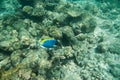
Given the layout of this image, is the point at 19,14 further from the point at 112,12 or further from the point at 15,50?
the point at 112,12

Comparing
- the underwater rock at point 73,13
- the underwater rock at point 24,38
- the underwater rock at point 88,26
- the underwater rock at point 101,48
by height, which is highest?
the underwater rock at point 73,13

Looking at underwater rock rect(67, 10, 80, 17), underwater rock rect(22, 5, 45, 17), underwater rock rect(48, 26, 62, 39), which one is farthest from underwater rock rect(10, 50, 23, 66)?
underwater rock rect(67, 10, 80, 17)

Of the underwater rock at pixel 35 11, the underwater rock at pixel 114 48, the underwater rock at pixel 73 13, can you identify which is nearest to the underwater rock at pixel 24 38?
the underwater rock at pixel 35 11

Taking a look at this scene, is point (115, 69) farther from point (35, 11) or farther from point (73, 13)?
point (35, 11)

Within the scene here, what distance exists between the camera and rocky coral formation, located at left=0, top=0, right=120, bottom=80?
472 centimetres

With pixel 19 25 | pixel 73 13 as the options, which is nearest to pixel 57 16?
pixel 73 13

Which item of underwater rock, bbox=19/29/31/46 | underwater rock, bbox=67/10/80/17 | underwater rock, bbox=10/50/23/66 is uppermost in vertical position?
underwater rock, bbox=67/10/80/17

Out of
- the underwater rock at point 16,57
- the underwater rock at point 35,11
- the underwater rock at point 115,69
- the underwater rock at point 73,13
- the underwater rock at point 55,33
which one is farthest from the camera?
the underwater rock at point 73,13

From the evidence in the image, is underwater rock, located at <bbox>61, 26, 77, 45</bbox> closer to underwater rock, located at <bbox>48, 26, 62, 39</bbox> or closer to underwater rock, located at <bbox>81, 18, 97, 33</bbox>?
underwater rock, located at <bbox>48, 26, 62, 39</bbox>

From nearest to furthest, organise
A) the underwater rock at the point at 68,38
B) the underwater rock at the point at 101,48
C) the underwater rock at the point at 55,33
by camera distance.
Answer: the underwater rock at the point at 55,33
the underwater rock at the point at 68,38
the underwater rock at the point at 101,48

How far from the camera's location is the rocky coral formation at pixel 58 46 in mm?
4723

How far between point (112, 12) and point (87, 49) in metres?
4.08

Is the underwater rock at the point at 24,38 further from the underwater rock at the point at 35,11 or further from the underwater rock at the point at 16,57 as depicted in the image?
the underwater rock at the point at 35,11

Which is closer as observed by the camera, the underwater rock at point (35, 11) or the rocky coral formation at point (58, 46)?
the rocky coral formation at point (58, 46)
